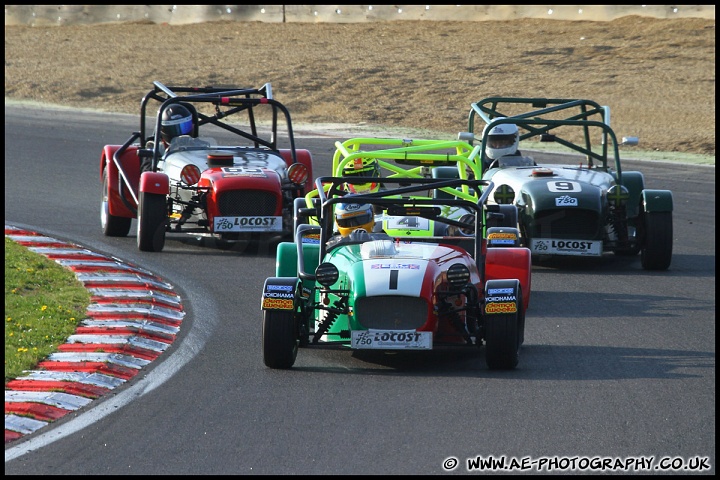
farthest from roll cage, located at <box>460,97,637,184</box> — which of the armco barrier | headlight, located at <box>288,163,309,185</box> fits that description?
the armco barrier

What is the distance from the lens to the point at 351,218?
31.3 feet

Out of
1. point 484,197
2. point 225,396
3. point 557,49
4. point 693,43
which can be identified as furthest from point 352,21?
point 225,396

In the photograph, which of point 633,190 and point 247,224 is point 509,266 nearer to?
point 247,224

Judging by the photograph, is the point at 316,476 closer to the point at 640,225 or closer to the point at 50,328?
the point at 50,328

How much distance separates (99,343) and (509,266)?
3181 millimetres

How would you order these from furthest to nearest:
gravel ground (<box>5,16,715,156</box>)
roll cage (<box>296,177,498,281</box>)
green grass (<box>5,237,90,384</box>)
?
gravel ground (<box>5,16,715,156</box>)
roll cage (<box>296,177,498,281</box>)
green grass (<box>5,237,90,384</box>)

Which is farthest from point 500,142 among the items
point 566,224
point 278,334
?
point 278,334

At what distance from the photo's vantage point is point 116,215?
14234 millimetres

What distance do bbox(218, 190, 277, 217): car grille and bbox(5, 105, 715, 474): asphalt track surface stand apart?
1.12m

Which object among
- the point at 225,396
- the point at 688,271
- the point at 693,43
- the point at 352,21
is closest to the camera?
the point at 225,396

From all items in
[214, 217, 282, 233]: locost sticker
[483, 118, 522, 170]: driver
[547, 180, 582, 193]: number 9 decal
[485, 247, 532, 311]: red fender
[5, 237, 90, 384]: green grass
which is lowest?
[5, 237, 90, 384]: green grass

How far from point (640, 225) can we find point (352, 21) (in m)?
24.3

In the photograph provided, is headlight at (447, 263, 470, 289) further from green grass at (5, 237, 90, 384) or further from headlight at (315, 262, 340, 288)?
green grass at (5, 237, 90, 384)

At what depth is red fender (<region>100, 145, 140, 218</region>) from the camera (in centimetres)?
1417
